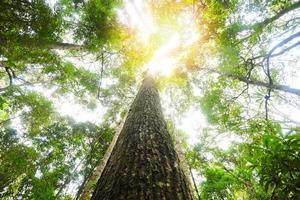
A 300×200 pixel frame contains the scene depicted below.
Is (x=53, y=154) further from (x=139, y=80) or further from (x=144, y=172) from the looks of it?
(x=144, y=172)

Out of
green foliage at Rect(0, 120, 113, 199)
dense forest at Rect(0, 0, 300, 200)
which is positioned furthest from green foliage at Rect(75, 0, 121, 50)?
green foliage at Rect(0, 120, 113, 199)

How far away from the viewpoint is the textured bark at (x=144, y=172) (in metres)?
1.90

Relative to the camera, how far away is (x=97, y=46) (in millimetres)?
9625

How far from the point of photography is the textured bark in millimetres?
1901

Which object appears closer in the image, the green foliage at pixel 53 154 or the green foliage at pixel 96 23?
the green foliage at pixel 96 23

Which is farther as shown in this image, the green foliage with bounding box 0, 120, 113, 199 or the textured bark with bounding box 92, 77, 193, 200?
the green foliage with bounding box 0, 120, 113, 199

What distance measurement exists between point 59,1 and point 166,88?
30.0 feet

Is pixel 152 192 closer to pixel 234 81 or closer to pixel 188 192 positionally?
pixel 188 192

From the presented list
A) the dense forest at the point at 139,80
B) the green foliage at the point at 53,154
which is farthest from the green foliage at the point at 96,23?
the green foliage at the point at 53,154

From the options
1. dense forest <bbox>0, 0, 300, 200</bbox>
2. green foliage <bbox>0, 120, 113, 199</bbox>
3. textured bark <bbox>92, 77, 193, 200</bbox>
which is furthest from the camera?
green foliage <bbox>0, 120, 113, 199</bbox>

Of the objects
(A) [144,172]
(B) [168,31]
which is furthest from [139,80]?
(A) [144,172]

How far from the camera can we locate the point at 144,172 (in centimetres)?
218

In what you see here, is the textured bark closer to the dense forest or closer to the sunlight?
the dense forest

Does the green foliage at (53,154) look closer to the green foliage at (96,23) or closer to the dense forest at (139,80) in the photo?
the dense forest at (139,80)
